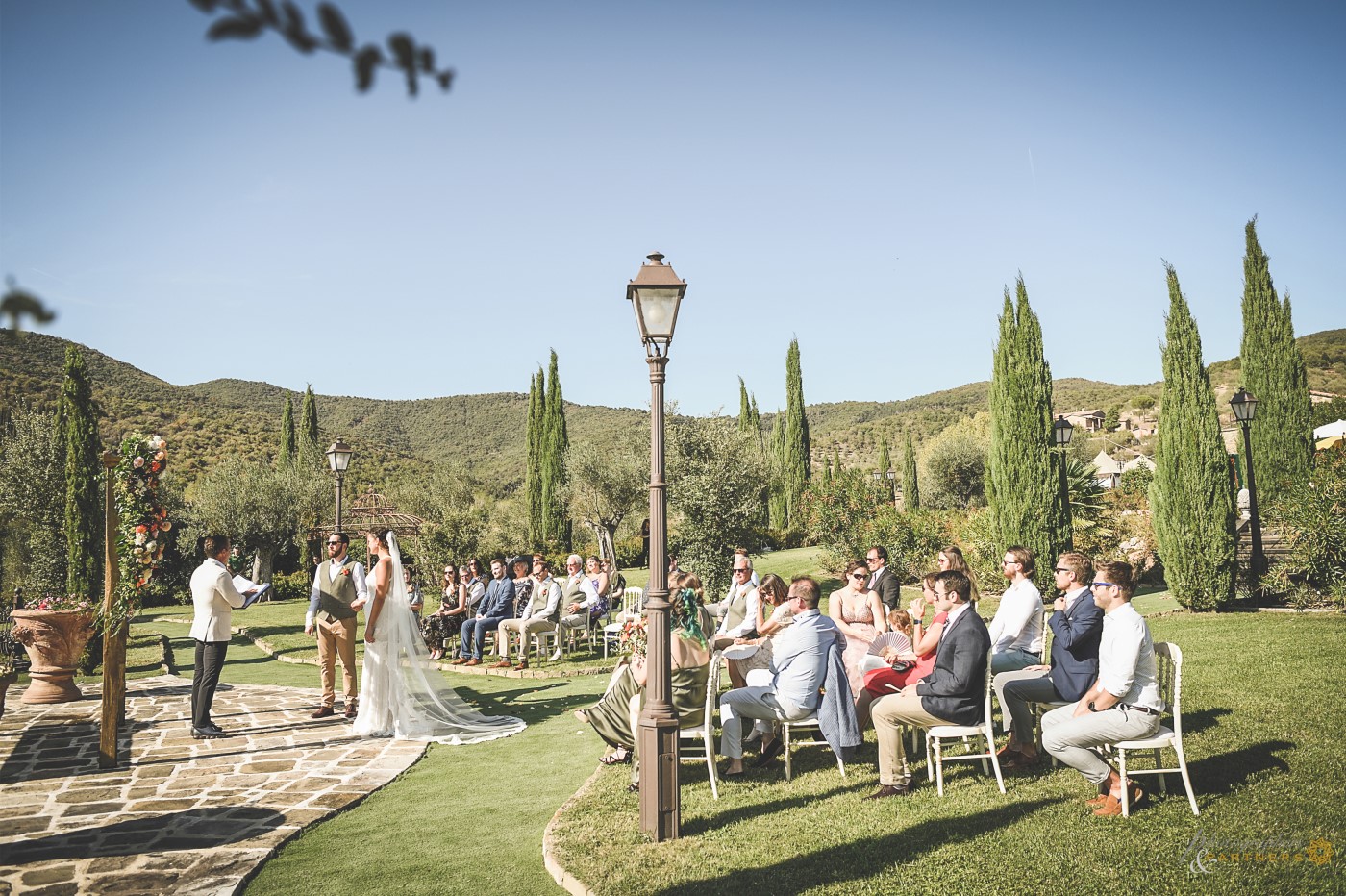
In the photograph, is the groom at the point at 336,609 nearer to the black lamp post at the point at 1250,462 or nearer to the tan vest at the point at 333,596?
the tan vest at the point at 333,596

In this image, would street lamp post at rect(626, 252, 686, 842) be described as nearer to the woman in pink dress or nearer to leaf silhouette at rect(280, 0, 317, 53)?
the woman in pink dress

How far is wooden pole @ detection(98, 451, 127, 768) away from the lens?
668 cm

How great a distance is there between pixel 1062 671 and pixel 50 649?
10.6m

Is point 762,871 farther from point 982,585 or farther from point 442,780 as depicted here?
point 982,585

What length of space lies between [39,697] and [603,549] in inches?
694

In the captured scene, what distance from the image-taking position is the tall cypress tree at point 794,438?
3356 cm

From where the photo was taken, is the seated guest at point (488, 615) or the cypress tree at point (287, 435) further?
the cypress tree at point (287, 435)

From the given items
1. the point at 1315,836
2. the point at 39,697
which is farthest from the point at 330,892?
the point at 39,697

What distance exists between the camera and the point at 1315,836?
419 cm

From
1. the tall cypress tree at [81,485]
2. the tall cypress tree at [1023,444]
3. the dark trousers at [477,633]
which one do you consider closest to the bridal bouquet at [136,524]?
the dark trousers at [477,633]

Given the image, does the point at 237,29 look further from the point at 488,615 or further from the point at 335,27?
the point at 488,615

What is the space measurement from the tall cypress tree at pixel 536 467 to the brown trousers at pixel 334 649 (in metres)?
20.9

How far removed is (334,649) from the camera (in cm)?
885

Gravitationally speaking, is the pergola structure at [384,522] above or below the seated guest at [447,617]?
above
